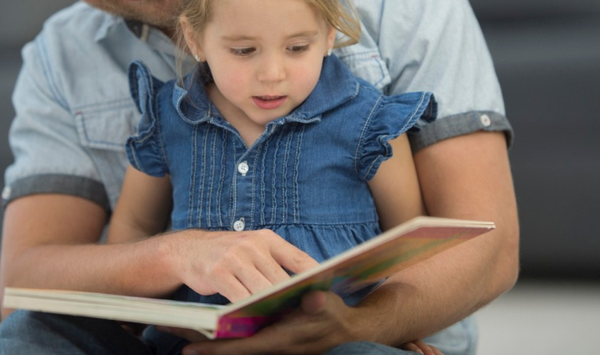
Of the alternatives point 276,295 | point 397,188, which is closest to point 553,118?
point 397,188

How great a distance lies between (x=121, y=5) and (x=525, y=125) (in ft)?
3.82

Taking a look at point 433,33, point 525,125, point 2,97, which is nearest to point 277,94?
point 433,33

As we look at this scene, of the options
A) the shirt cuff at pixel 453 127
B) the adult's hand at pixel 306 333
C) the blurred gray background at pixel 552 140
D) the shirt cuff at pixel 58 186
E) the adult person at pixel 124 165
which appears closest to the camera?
the adult's hand at pixel 306 333

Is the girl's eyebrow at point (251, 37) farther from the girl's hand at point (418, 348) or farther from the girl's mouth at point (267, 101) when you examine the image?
the girl's hand at point (418, 348)

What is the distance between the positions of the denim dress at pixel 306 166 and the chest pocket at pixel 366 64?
10cm

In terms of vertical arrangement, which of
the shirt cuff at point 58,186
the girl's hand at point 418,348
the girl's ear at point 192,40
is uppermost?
the girl's ear at point 192,40

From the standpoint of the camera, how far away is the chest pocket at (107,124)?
1495 millimetres

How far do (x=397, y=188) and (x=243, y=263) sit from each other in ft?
1.06

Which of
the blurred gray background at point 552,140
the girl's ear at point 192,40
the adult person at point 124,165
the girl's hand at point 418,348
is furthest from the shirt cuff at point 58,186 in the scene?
the blurred gray background at point 552,140

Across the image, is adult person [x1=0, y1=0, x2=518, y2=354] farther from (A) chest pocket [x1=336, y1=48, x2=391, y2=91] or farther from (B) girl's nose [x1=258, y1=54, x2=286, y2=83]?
(B) girl's nose [x1=258, y1=54, x2=286, y2=83]

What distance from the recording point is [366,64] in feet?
4.39

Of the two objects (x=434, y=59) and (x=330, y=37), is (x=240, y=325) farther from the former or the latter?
(x=434, y=59)

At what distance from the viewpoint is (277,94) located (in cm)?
113

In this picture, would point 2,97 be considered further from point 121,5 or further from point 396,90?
point 396,90
